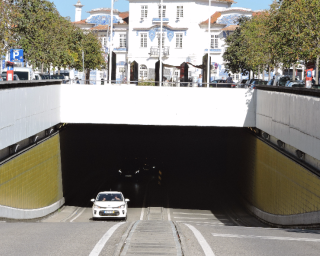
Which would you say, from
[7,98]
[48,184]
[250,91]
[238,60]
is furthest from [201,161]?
[7,98]

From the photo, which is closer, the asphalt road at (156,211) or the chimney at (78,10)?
the asphalt road at (156,211)

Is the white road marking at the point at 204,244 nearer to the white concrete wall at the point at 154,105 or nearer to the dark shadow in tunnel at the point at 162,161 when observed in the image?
the white concrete wall at the point at 154,105

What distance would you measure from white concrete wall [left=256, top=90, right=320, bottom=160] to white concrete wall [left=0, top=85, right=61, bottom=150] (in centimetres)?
1078

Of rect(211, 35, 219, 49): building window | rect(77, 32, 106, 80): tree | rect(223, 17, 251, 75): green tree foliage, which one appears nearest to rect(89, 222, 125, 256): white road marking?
rect(223, 17, 251, 75): green tree foliage

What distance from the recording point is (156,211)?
31734 mm

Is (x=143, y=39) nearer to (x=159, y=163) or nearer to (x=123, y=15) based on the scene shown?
(x=123, y=15)

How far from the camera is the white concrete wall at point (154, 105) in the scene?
1215 inches

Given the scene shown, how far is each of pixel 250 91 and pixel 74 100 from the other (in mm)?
10330

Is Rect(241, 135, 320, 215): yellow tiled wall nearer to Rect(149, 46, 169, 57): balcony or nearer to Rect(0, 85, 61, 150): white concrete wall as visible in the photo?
Rect(0, 85, 61, 150): white concrete wall

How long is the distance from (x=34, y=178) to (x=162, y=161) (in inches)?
1223

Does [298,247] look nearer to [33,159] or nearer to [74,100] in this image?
[33,159]

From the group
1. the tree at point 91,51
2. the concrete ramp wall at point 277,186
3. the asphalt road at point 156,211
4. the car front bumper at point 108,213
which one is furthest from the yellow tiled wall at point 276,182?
the tree at point 91,51

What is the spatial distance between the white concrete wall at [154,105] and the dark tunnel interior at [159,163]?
8.08 ft

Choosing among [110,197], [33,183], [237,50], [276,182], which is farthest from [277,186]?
[237,50]
